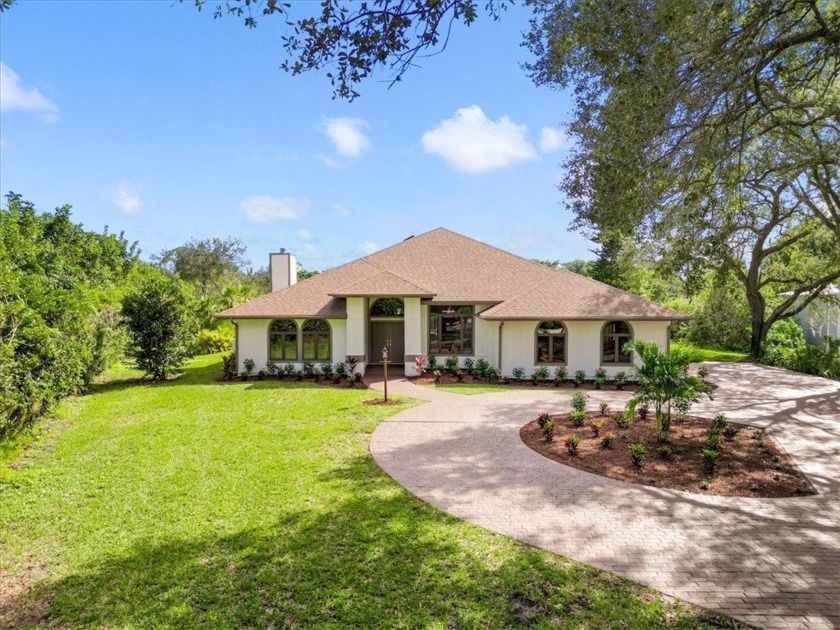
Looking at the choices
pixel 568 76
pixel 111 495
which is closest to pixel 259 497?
pixel 111 495

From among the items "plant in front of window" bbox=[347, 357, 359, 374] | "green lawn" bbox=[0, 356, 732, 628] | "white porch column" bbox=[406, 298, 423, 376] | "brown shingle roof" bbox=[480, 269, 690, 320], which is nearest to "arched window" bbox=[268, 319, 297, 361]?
"plant in front of window" bbox=[347, 357, 359, 374]

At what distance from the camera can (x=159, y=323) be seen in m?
17.8

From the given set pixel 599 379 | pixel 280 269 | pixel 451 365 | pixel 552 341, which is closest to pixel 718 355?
pixel 599 379

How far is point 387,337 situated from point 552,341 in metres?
7.51

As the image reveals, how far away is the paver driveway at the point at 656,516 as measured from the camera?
17.4 feet

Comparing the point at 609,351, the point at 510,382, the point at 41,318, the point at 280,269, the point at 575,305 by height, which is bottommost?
the point at 510,382

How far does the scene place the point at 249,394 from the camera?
1602cm

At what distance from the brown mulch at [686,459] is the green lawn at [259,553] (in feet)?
12.2

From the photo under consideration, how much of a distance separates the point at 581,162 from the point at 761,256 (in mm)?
20161

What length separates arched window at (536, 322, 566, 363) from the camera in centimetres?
1900

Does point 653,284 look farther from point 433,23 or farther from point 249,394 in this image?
point 433,23

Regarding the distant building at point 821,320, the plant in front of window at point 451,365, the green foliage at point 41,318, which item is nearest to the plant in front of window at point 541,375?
the plant in front of window at point 451,365

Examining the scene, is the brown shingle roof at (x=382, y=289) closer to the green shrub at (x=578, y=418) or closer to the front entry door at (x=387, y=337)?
the front entry door at (x=387, y=337)

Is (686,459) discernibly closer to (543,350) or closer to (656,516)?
(656,516)
